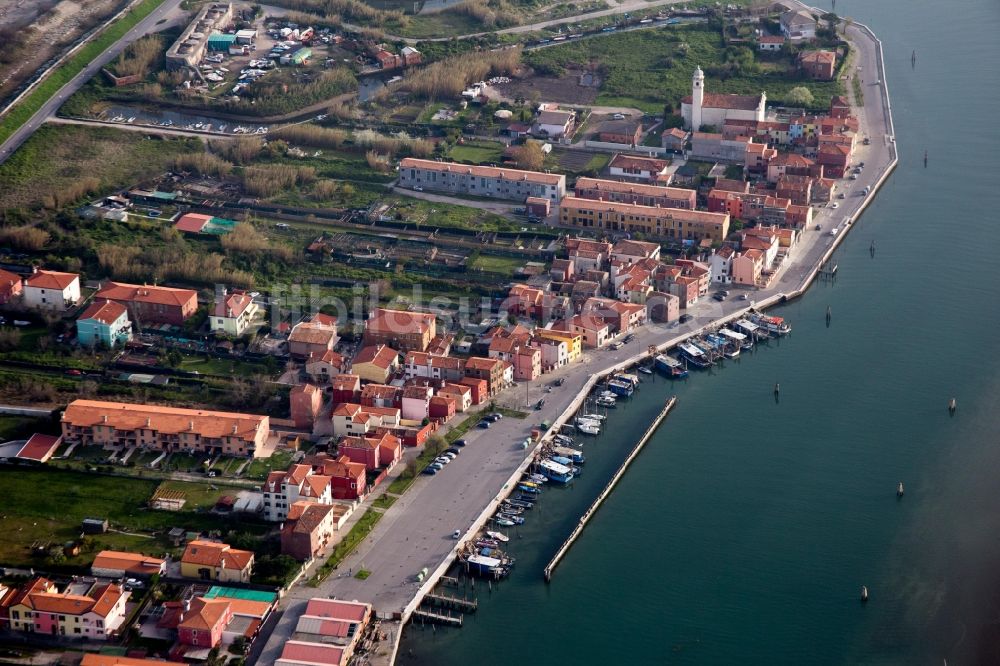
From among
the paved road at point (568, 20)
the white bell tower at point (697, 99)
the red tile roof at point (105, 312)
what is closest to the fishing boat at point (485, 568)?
the red tile roof at point (105, 312)

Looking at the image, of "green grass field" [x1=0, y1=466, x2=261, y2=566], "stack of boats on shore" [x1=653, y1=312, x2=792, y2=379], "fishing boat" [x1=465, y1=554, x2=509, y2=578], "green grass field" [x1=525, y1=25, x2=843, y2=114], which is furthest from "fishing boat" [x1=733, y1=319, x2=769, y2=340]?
"green grass field" [x1=525, y1=25, x2=843, y2=114]

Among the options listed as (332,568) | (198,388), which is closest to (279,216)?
(198,388)

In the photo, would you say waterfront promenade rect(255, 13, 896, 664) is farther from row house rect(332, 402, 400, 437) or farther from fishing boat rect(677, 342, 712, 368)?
row house rect(332, 402, 400, 437)

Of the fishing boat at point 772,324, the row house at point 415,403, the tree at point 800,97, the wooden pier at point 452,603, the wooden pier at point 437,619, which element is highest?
the tree at point 800,97

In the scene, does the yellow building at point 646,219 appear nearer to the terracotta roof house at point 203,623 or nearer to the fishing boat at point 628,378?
the fishing boat at point 628,378

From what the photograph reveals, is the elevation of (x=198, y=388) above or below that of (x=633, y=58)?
below

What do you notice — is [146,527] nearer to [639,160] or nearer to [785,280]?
[785,280]

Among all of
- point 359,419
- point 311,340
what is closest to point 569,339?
point 359,419

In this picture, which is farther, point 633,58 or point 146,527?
point 633,58
